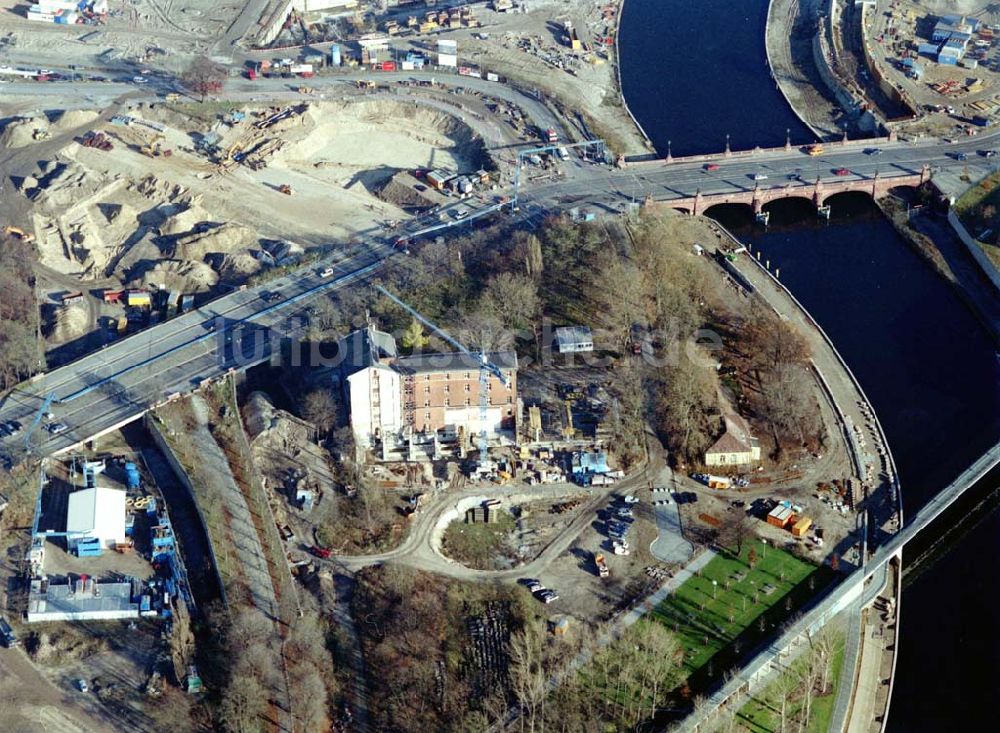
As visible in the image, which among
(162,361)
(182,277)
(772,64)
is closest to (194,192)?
(182,277)

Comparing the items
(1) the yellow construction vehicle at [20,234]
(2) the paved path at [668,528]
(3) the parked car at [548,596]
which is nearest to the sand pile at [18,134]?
(1) the yellow construction vehicle at [20,234]

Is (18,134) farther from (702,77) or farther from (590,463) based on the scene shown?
(590,463)

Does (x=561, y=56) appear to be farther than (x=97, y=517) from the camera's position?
Yes

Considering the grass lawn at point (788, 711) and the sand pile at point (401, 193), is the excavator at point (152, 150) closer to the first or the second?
the sand pile at point (401, 193)

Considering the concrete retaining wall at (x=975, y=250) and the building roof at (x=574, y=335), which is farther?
the concrete retaining wall at (x=975, y=250)

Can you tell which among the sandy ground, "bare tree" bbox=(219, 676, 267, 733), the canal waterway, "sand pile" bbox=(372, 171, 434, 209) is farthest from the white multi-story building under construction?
the canal waterway

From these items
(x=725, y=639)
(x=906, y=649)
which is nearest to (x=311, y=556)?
(x=725, y=639)
